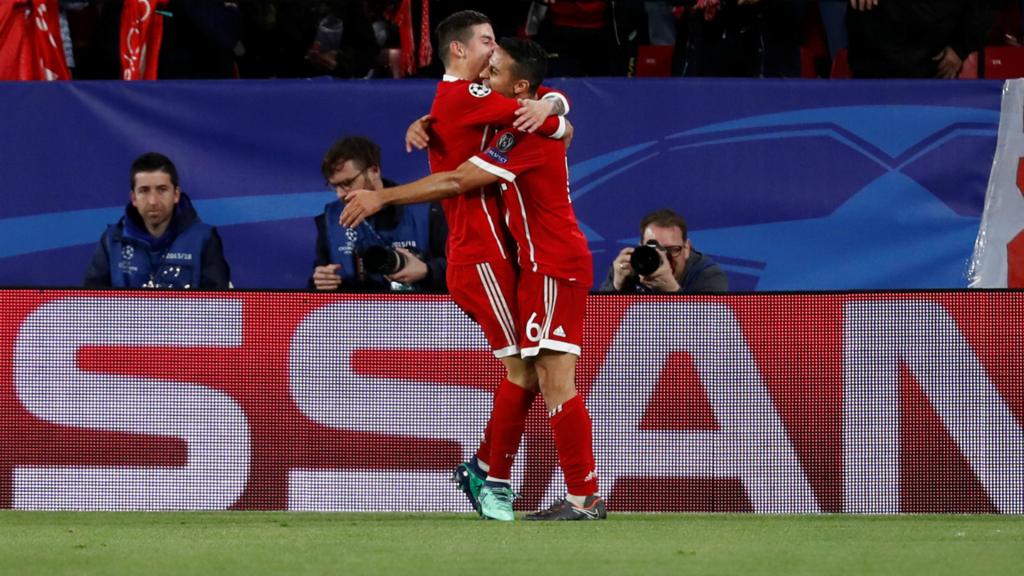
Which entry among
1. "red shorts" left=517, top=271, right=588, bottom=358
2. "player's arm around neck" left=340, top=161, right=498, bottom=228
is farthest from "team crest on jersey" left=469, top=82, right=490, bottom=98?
"red shorts" left=517, top=271, right=588, bottom=358

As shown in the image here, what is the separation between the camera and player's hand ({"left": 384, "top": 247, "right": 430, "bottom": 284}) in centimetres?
859

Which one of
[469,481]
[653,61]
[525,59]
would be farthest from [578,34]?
[469,481]

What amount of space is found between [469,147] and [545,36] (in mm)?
4268

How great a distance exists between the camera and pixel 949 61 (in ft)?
35.7

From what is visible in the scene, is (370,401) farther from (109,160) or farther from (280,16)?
(280,16)

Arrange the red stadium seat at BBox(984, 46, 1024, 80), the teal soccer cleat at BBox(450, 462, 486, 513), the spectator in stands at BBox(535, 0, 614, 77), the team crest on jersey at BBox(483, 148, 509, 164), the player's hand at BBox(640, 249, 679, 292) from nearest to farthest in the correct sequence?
the team crest on jersey at BBox(483, 148, 509, 164)
the teal soccer cleat at BBox(450, 462, 486, 513)
the player's hand at BBox(640, 249, 679, 292)
the spectator in stands at BBox(535, 0, 614, 77)
the red stadium seat at BBox(984, 46, 1024, 80)

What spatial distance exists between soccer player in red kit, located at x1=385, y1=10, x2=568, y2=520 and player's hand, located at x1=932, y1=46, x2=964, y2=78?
181 inches

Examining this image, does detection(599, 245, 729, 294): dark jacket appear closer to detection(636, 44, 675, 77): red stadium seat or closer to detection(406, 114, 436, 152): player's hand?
detection(406, 114, 436, 152): player's hand

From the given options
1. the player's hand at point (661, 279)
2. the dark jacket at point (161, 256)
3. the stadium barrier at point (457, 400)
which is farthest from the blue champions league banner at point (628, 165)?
the stadium barrier at point (457, 400)

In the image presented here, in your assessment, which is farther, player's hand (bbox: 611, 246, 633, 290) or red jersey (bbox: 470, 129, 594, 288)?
player's hand (bbox: 611, 246, 633, 290)

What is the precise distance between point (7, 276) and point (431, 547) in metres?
5.35

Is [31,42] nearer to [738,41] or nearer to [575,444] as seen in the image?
[738,41]

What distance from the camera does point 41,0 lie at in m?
10.6

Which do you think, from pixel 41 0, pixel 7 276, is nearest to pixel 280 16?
pixel 41 0
